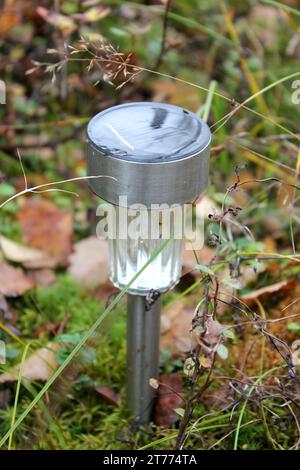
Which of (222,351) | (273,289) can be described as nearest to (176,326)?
(273,289)

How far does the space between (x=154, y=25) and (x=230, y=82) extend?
518 millimetres

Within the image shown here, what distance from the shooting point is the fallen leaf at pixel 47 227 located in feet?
6.47

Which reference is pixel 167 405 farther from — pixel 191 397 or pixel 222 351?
pixel 222 351

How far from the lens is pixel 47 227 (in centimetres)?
202

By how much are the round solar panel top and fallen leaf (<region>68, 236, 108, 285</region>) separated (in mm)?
697

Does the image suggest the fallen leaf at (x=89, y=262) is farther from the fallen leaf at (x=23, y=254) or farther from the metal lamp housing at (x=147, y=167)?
the metal lamp housing at (x=147, y=167)

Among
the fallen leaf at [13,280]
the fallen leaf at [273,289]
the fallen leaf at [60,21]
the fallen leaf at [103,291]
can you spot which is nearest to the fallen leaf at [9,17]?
the fallen leaf at [60,21]

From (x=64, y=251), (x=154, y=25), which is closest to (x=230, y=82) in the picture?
(x=154, y=25)

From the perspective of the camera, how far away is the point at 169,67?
2754 mm

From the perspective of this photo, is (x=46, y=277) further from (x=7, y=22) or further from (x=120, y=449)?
(x=7, y=22)

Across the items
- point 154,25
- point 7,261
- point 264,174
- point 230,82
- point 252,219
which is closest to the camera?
point 7,261

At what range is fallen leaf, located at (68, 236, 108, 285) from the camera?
1869 millimetres

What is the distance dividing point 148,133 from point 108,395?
63 cm

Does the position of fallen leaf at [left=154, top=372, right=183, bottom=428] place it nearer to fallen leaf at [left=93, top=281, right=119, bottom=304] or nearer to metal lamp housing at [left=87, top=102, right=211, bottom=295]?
metal lamp housing at [left=87, top=102, right=211, bottom=295]
